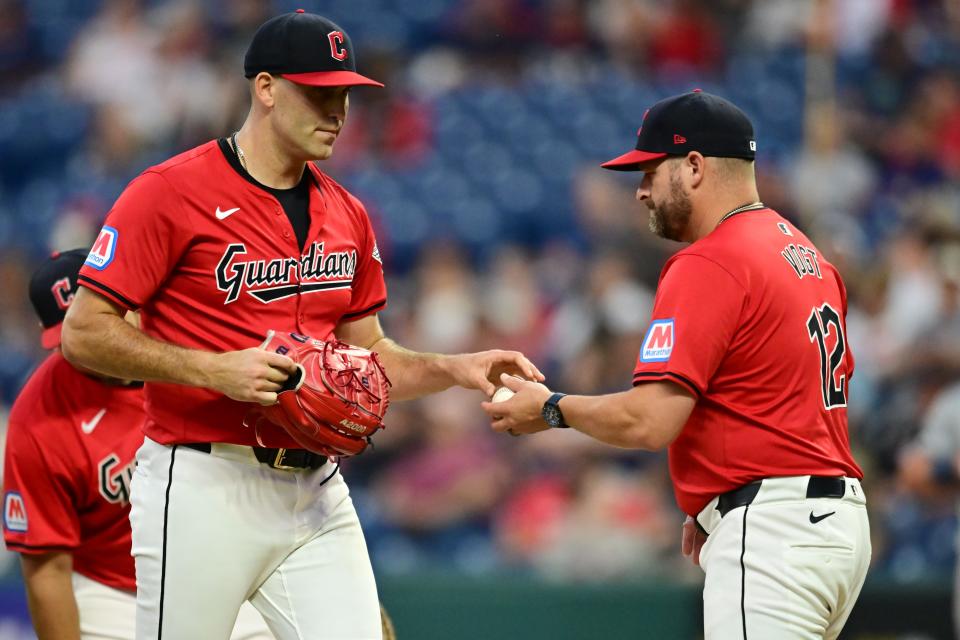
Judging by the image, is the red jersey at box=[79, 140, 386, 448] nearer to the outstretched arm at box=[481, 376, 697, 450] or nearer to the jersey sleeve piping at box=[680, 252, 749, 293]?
the outstretched arm at box=[481, 376, 697, 450]

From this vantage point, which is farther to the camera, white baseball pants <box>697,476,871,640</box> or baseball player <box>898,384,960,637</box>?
baseball player <box>898,384,960,637</box>

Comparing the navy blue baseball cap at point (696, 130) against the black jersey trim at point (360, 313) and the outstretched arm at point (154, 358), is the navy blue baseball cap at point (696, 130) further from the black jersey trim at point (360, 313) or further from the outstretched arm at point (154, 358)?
the outstretched arm at point (154, 358)

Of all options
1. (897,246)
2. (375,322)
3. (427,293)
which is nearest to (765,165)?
(897,246)

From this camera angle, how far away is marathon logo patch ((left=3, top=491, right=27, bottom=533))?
4.09m

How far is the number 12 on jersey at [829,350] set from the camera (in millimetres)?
3752

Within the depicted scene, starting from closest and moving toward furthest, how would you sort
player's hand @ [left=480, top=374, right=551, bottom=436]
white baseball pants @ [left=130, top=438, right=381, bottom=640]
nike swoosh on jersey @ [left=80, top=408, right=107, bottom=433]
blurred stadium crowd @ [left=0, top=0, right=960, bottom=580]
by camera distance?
1. white baseball pants @ [left=130, top=438, right=381, bottom=640]
2. player's hand @ [left=480, top=374, right=551, bottom=436]
3. nike swoosh on jersey @ [left=80, top=408, right=107, bottom=433]
4. blurred stadium crowd @ [left=0, top=0, right=960, bottom=580]

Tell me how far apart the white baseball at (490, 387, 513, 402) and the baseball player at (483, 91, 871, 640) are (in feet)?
0.82

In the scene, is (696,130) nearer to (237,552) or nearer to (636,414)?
(636,414)

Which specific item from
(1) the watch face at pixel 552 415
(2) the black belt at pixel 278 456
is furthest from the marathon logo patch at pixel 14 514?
(1) the watch face at pixel 552 415

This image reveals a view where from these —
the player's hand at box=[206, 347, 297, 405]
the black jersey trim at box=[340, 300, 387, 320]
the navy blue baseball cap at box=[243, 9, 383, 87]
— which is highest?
the navy blue baseball cap at box=[243, 9, 383, 87]

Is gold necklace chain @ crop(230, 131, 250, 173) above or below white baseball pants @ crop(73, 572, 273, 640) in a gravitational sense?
above

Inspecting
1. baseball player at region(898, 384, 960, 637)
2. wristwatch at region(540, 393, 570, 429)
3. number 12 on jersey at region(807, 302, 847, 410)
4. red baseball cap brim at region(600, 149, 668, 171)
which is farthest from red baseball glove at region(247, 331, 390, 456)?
baseball player at region(898, 384, 960, 637)

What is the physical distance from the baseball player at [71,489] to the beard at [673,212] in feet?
5.81

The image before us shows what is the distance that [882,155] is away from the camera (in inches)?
401
